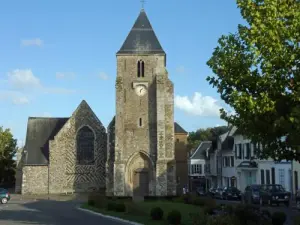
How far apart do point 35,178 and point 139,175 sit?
43.7ft

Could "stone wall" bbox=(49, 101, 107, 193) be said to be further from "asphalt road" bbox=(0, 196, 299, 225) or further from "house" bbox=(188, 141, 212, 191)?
"house" bbox=(188, 141, 212, 191)

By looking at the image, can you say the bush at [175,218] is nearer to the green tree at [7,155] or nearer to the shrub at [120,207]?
the shrub at [120,207]

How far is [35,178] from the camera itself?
57719 mm

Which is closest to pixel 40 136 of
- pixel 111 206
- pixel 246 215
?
pixel 111 206

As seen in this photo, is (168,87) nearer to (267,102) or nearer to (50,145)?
(50,145)

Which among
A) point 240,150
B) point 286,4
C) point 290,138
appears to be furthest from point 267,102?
point 240,150

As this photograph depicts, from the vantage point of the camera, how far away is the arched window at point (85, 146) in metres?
58.3

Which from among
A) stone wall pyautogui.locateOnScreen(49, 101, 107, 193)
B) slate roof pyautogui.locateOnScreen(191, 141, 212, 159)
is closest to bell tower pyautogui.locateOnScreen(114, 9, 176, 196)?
stone wall pyautogui.locateOnScreen(49, 101, 107, 193)

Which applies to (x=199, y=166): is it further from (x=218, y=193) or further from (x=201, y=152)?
(x=218, y=193)

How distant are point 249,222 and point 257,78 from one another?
437cm

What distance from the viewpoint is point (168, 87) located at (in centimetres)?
5203

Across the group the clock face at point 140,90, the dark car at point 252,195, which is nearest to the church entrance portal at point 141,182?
the clock face at point 140,90

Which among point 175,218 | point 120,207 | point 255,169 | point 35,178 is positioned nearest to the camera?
point 175,218

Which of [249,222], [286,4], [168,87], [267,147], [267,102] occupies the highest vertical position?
[168,87]
